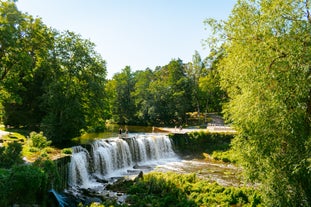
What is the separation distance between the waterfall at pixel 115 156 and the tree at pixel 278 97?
1176 cm

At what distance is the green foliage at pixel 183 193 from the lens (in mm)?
13505

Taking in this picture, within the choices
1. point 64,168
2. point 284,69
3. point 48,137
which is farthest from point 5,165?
point 284,69

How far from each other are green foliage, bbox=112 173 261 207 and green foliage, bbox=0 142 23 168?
6.10m

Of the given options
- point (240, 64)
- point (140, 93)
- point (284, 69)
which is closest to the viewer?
point (284, 69)

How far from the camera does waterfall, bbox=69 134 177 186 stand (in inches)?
693

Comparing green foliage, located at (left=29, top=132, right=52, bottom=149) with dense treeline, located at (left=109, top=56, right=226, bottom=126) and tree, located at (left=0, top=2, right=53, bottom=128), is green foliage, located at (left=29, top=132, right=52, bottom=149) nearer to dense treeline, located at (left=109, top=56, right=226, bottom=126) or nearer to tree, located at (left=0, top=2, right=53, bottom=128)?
tree, located at (left=0, top=2, right=53, bottom=128)

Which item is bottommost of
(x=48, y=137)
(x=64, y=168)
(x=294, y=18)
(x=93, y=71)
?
(x=64, y=168)

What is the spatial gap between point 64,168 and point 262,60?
500 inches

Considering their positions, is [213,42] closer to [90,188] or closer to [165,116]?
[90,188]

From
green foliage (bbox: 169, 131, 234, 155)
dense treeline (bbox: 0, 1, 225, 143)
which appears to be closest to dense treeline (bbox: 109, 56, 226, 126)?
green foliage (bbox: 169, 131, 234, 155)

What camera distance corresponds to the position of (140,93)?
5153 cm

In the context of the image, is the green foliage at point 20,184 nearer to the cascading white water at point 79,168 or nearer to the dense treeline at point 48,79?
the cascading white water at point 79,168

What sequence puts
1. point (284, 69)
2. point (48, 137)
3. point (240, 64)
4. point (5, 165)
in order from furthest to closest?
point (48, 137)
point (5, 165)
point (240, 64)
point (284, 69)

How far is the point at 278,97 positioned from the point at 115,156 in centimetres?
1626
